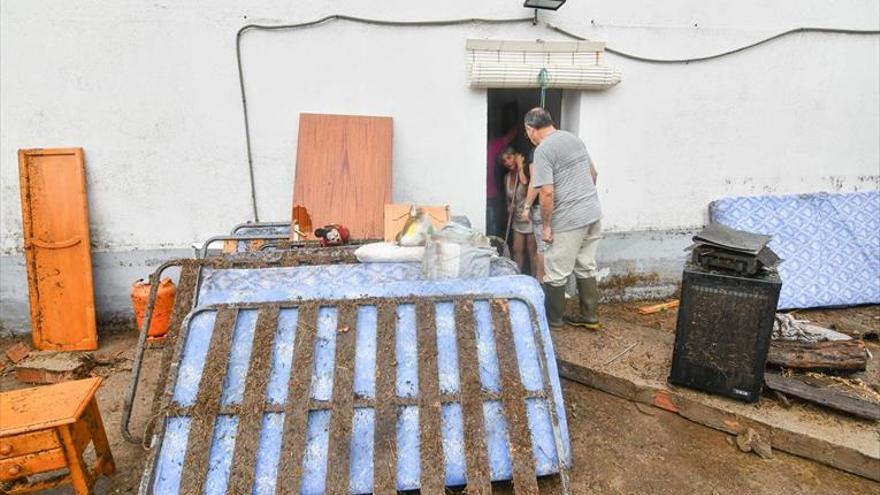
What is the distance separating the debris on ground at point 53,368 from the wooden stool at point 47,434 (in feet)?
5.38

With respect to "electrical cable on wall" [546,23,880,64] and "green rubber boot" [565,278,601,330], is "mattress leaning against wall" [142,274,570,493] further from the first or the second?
"electrical cable on wall" [546,23,880,64]

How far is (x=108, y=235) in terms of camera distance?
185 inches

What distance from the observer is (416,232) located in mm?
3504

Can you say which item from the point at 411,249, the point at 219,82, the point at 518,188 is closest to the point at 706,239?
the point at 411,249

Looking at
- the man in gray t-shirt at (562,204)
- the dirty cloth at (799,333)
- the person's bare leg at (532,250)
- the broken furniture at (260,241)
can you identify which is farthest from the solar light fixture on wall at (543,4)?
the dirty cloth at (799,333)

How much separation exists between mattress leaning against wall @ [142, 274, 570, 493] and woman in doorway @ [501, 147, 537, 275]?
2348 millimetres

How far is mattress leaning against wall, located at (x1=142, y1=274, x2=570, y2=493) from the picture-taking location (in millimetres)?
2338

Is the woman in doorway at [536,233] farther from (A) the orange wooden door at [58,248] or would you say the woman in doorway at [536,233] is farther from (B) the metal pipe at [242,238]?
(A) the orange wooden door at [58,248]

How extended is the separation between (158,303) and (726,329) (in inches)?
191

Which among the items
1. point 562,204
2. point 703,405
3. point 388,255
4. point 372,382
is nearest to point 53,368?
point 388,255

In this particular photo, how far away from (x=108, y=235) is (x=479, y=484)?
15.0 ft

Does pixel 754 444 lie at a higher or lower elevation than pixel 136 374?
lower

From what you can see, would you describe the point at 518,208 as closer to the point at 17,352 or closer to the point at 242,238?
the point at 242,238

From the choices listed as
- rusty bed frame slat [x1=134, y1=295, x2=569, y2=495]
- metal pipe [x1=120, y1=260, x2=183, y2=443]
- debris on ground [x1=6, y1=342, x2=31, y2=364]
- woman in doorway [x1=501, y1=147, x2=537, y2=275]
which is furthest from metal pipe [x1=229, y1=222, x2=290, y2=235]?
woman in doorway [x1=501, y1=147, x2=537, y2=275]
